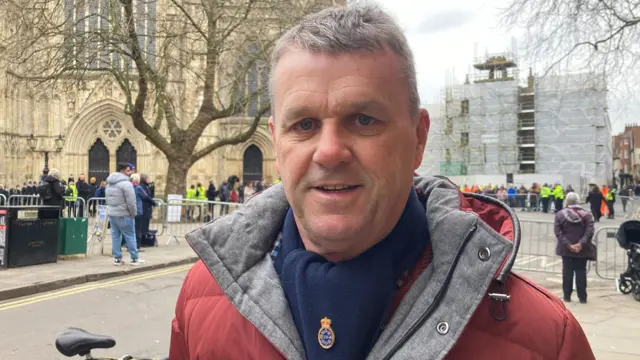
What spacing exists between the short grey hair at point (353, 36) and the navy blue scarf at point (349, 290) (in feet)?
1.12

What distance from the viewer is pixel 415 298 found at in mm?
1283

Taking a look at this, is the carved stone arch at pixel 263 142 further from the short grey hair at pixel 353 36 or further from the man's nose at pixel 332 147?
the man's nose at pixel 332 147

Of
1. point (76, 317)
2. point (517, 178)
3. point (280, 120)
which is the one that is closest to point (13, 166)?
point (76, 317)

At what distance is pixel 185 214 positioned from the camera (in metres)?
15.5

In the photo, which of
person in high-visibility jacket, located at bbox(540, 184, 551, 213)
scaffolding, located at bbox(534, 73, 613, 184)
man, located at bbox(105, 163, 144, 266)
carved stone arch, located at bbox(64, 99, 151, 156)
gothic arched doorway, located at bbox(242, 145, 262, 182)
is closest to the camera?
man, located at bbox(105, 163, 144, 266)

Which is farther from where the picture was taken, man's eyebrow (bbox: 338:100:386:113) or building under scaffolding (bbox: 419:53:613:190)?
building under scaffolding (bbox: 419:53:613:190)

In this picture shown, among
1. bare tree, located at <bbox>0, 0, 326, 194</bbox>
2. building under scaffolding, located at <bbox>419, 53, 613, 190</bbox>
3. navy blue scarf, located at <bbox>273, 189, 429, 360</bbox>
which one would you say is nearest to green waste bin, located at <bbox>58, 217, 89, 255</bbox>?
bare tree, located at <bbox>0, 0, 326, 194</bbox>

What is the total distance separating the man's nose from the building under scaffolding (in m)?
34.5

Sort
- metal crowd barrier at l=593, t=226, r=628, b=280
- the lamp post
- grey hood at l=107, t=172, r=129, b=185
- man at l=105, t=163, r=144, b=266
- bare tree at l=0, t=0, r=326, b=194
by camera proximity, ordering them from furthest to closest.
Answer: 1. the lamp post
2. bare tree at l=0, t=0, r=326, b=194
3. grey hood at l=107, t=172, r=129, b=185
4. man at l=105, t=163, r=144, b=266
5. metal crowd barrier at l=593, t=226, r=628, b=280

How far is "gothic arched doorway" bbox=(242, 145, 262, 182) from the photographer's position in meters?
35.1

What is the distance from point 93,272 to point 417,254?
8931 millimetres

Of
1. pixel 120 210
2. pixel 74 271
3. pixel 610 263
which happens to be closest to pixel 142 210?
pixel 120 210

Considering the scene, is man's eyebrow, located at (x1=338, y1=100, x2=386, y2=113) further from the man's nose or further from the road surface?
the road surface

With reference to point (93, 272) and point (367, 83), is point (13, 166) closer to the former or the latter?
point (93, 272)
